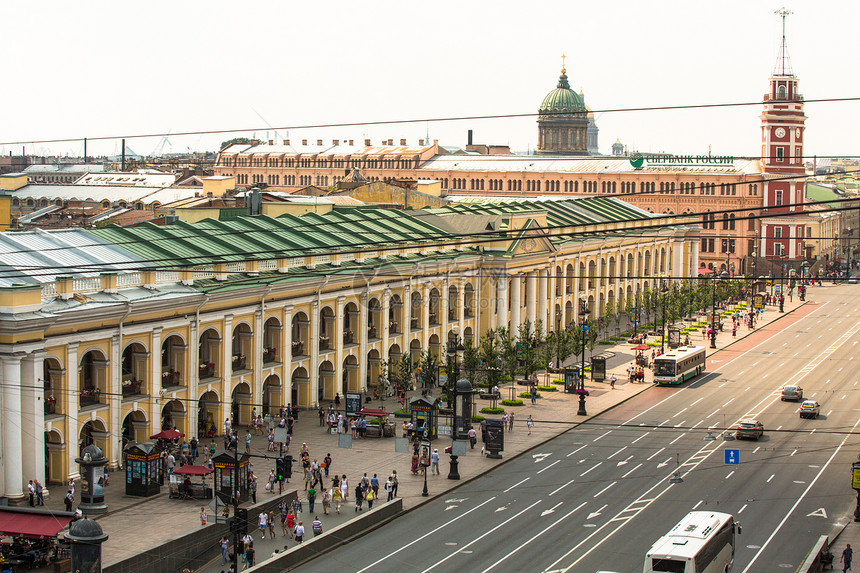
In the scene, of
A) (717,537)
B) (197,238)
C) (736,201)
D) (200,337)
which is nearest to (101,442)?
(200,337)

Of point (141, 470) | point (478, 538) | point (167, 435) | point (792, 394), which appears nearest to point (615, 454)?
point (478, 538)

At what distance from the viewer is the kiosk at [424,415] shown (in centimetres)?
6006

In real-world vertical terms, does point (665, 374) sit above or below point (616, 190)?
below

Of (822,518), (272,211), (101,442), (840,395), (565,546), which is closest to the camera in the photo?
(565,546)

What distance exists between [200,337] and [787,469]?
2932 cm

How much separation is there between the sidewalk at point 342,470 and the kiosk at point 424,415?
0.98 metres

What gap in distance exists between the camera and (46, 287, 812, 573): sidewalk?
4306cm

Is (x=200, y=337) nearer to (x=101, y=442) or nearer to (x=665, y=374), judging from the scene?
(x=101, y=442)

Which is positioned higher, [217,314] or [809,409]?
[217,314]

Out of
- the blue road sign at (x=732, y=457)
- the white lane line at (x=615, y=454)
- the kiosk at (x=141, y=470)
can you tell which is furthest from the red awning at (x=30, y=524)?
the blue road sign at (x=732, y=457)

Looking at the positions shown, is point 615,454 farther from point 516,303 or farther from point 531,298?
point 531,298

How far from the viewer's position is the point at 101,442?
171 ft

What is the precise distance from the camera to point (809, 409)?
6850cm

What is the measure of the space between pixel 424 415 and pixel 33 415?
20.2 m
